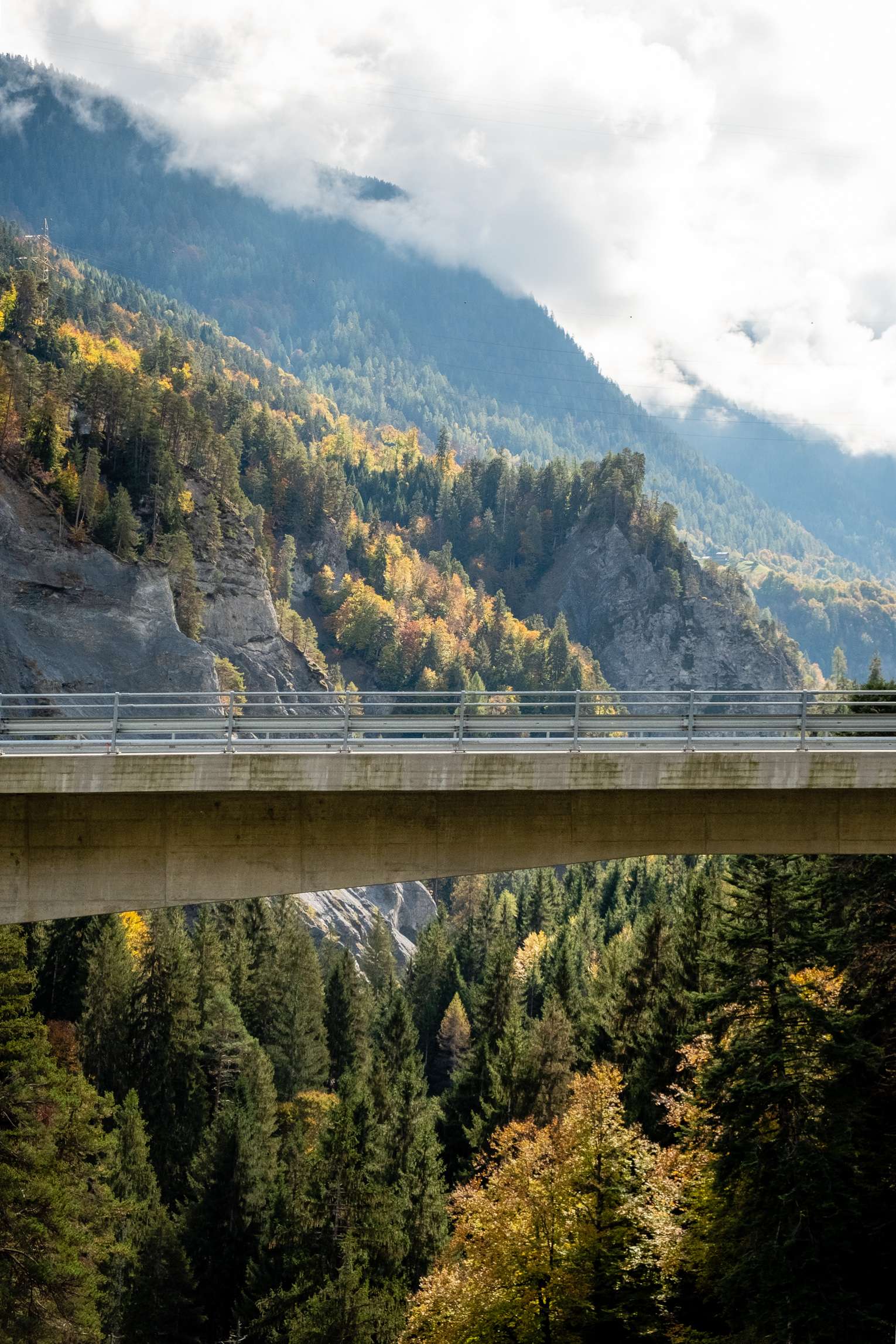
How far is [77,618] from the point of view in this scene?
8838 cm

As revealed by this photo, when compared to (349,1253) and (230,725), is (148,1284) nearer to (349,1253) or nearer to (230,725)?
(349,1253)

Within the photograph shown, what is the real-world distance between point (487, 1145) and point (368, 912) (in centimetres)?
6613

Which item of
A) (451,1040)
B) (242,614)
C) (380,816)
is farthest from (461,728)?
(242,614)

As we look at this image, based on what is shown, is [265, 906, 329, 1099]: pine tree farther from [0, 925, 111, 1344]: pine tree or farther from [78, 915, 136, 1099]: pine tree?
[0, 925, 111, 1344]: pine tree

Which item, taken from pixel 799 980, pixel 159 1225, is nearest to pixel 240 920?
pixel 159 1225

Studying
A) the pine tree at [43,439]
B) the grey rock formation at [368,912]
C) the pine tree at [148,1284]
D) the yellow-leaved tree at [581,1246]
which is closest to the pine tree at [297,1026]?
the pine tree at [148,1284]

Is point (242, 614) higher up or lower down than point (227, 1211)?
higher up

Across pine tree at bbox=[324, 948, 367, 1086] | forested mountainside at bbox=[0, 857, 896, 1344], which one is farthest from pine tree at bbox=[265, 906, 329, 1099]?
pine tree at bbox=[324, 948, 367, 1086]

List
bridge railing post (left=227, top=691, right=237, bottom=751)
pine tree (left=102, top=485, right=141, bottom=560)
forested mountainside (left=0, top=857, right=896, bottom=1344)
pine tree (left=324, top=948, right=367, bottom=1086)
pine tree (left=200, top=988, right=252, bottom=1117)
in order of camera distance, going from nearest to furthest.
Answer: bridge railing post (left=227, top=691, right=237, bottom=751) < forested mountainside (left=0, top=857, right=896, bottom=1344) < pine tree (left=200, top=988, right=252, bottom=1117) < pine tree (left=324, top=948, right=367, bottom=1086) < pine tree (left=102, top=485, right=141, bottom=560)

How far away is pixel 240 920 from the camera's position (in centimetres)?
6562

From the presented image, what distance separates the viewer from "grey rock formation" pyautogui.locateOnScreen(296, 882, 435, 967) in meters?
97.9

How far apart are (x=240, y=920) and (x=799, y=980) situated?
44.4 metres

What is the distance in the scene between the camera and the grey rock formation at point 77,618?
269ft

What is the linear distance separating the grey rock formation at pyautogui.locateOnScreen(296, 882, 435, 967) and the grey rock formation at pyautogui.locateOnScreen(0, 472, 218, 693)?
2062 cm
